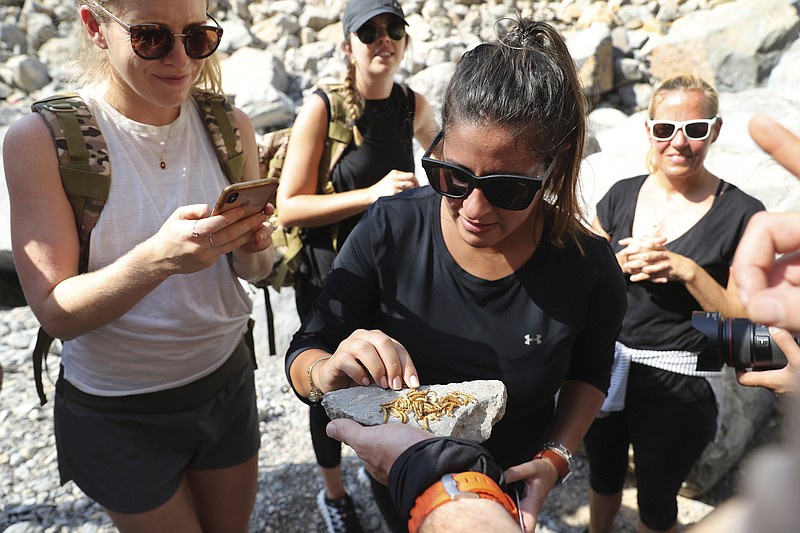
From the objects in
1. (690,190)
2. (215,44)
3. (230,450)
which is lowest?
(230,450)

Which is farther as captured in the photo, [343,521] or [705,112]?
[343,521]

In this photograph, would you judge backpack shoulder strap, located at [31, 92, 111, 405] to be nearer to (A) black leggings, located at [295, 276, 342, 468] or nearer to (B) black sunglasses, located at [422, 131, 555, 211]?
(B) black sunglasses, located at [422, 131, 555, 211]

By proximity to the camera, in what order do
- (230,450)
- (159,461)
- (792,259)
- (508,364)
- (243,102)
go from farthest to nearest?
(243,102)
(230,450)
(159,461)
(508,364)
(792,259)

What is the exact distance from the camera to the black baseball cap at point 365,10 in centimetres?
331

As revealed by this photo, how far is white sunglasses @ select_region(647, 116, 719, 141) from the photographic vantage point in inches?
119

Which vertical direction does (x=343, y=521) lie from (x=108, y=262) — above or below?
below

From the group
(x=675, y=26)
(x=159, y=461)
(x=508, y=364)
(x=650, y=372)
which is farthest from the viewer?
(x=675, y=26)

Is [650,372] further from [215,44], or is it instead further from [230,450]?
[215,44]

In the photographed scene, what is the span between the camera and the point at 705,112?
3092mm

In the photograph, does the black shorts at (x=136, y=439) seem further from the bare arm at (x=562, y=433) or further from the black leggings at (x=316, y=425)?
the bare arm at (x=562, y=433)

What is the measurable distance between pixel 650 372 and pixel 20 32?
12354 mm

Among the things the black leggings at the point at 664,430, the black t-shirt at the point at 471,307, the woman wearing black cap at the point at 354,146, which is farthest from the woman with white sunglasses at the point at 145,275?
the black leggings at the point at 664,430

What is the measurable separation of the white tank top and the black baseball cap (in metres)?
1.29

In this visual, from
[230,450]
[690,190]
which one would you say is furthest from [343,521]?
[690,190]
